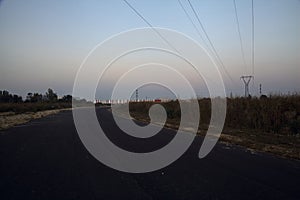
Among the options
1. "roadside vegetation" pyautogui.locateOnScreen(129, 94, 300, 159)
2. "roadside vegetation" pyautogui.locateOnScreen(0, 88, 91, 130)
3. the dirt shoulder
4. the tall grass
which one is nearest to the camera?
"roadside vegetation" pyautogui.locateOnScreen(129, 94, 300, 159)

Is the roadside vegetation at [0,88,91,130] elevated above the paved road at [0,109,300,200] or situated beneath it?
elevated above

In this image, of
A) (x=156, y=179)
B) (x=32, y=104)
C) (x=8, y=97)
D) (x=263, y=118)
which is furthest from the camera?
(x=8, y=97)

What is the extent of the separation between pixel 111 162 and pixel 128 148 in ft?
9.45

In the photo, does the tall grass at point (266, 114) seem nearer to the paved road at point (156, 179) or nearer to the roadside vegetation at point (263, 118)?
the roadside vegetation at point (263, 118)

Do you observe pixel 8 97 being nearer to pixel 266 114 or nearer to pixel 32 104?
pixel 32 104

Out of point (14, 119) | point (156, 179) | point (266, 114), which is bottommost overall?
point (156, 179)

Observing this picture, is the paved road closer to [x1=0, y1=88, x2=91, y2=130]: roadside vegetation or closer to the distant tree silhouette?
[x1=0, y1=88, x2=91, y2=130]: roadside vegetation

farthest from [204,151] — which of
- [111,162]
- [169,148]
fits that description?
[111,162]

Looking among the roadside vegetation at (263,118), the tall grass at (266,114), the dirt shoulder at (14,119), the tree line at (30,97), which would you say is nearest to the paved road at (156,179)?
the roadside vegetation at (263,118)

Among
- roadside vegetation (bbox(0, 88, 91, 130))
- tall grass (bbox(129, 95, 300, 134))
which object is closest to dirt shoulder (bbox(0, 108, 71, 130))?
roadside vegetation (bbox(0, 88, 91, 130))

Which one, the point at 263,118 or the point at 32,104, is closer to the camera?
the point at 263,118

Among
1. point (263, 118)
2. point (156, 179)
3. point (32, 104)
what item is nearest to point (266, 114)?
point (263, 118)

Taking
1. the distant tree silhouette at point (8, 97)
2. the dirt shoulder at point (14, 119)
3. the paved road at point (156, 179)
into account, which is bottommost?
the paved road at point (156, 179)

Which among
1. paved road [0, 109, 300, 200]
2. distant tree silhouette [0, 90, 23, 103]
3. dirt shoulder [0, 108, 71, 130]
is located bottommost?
paved road [0, 109, 300, 200]
